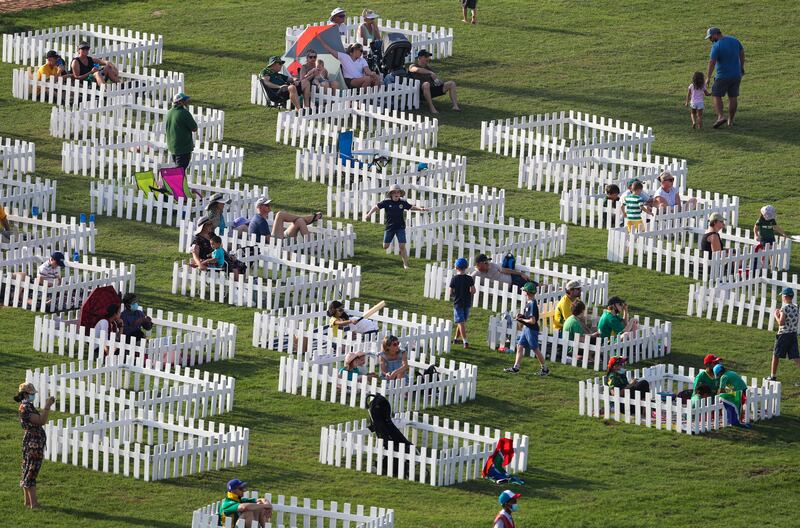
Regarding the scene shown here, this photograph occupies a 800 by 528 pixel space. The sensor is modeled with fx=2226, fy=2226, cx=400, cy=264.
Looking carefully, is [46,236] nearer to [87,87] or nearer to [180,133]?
[180,133]

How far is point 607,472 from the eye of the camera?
28.7m

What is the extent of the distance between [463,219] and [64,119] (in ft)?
32.2

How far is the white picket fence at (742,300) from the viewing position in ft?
116

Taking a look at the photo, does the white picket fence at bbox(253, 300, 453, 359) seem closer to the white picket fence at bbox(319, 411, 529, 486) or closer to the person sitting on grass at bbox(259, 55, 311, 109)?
the white picket fence at bbox(319, 411, 529, 486)

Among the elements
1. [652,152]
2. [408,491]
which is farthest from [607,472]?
[652,152]

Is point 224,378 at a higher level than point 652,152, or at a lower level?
lower

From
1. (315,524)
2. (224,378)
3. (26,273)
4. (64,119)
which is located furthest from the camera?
(64,119)

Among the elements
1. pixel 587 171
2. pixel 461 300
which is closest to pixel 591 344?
pixel 461 300

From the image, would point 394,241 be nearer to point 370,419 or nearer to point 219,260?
point 219,260

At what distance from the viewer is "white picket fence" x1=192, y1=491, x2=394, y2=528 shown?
1002 inches

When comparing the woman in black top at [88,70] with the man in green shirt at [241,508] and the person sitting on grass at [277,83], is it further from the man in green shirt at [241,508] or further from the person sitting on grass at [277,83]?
the man in green shirt at [241,508]

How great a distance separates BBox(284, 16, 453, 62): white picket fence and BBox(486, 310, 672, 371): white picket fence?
58.0 ft

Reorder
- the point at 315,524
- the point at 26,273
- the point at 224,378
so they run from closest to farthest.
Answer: the point at 315,524 → the point at 224,378 → the point at 26,273

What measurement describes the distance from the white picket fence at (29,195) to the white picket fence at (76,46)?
9405mm
